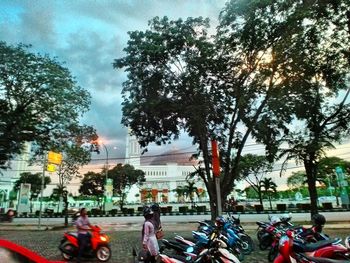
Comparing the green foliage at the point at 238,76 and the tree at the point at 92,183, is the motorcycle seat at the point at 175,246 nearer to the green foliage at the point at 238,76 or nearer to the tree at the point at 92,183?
the green foliage at the point at 238,76

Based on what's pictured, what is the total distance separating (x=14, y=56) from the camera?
2141 cm

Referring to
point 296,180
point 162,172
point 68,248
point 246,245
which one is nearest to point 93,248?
point 68,248

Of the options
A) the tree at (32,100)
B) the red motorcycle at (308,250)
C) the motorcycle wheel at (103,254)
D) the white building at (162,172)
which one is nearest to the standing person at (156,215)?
the motorcycle wheel at (103,254)

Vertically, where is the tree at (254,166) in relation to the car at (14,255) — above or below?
above

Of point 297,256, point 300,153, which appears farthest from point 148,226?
point 300,153

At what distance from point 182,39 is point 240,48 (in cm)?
304

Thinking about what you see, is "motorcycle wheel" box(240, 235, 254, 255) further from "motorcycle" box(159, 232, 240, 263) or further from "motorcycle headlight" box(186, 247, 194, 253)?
"motorcycle" box(159, 232, 240, 263)

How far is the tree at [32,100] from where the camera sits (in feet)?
71.3

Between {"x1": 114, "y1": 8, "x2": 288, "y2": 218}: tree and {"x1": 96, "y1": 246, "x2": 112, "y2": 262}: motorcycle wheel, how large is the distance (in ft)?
26.6

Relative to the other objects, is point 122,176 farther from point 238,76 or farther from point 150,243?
point 150,243

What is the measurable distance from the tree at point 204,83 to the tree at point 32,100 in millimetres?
6841

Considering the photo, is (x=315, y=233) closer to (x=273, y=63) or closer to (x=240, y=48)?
(x=273, y=63)

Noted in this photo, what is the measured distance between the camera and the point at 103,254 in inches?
416

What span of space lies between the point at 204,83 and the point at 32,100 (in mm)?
12445
